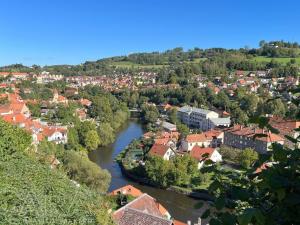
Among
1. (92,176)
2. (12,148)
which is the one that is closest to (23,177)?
(12,148)

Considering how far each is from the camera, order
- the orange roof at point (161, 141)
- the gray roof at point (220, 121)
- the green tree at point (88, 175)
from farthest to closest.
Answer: the gray roof at point (220, 121), the orange roof at point (161, 141), the green tree at point (88, 175)

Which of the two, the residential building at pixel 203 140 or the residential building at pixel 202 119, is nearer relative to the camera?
the residential building at pixel 203 140

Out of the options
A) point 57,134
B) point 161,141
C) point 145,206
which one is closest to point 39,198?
point 145,206

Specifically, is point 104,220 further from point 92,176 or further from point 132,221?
point 92,176

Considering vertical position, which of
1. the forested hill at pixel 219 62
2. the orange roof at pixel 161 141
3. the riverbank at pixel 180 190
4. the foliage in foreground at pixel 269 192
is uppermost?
the foliage in foreground at pixel 269 192

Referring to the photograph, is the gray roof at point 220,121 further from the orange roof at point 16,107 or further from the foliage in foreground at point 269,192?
the foliage in foreground at point 269,192

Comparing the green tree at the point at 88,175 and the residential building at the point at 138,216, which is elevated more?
the residential building at the point at 138,216

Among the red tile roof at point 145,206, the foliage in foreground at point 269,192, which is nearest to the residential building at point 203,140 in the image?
the red tile roof at point 145,206

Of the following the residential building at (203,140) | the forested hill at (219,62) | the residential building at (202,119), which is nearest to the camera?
the residential building at (203,140)
